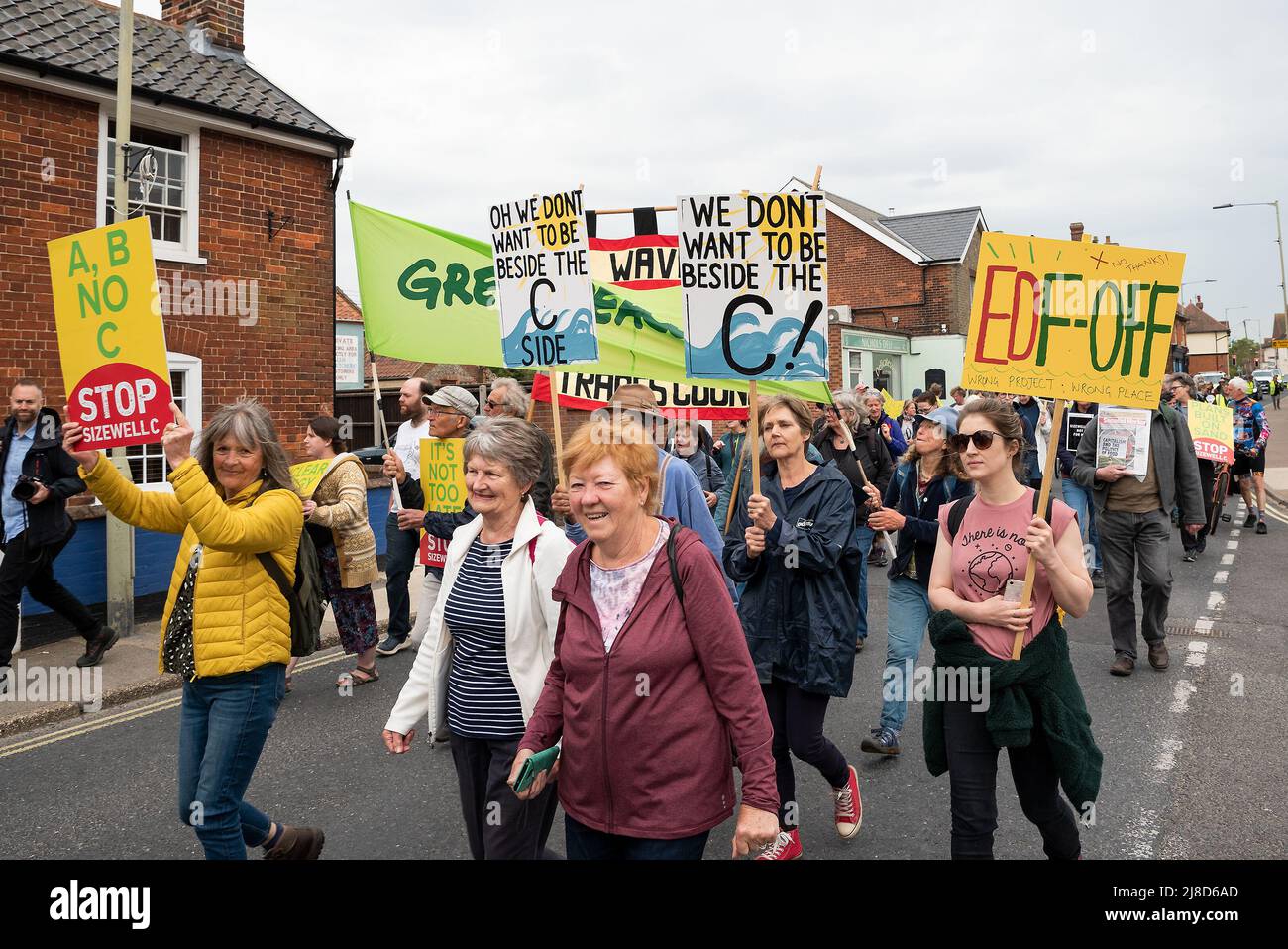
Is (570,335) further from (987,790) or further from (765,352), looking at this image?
(987,790)

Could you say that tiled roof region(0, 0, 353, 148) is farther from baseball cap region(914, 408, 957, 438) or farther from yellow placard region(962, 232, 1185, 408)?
yellow placard region(962, 232, 1185, 408)

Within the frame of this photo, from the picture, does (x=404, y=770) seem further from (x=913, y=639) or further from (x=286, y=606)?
(x=913, y=639)

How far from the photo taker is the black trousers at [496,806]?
3.02 m

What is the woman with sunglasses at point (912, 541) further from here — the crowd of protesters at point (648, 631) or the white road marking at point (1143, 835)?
the white road marking at point (1143, 835)

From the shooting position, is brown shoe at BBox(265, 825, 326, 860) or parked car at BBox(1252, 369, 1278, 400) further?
parked car at BBox(1252, 369, 1278, 400)

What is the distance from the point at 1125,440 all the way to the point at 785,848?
15.6 ft

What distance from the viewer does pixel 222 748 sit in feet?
11.1

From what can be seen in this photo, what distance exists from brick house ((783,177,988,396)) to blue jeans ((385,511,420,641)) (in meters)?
24.6

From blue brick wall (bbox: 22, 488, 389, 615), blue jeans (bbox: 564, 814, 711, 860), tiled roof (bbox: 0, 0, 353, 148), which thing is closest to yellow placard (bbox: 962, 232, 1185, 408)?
blue jeans (bbox: 564, 814, 711, 860)

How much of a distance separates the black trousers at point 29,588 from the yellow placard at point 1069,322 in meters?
6.58

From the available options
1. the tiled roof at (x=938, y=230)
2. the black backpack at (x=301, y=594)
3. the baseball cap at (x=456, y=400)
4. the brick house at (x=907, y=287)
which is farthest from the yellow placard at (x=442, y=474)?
the tiled roof at (x=938, y=230)

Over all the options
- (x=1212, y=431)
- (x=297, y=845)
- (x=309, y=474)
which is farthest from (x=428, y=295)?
(x=1212, y=431)

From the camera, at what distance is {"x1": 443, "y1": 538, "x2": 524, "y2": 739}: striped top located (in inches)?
122

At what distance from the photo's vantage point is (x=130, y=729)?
20.0 feet
